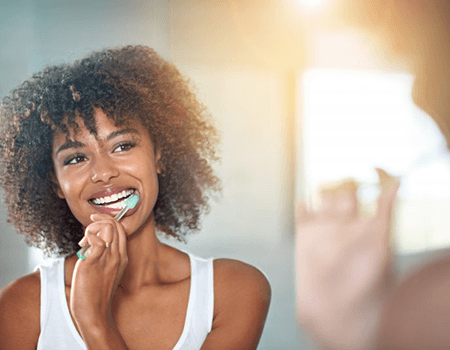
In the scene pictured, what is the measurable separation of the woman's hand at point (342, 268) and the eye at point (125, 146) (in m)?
0.28

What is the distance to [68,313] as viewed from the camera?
0.72 meters

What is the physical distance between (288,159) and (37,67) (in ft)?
1.29

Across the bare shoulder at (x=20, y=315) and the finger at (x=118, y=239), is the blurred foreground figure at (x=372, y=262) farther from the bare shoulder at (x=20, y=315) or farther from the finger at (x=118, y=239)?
the bare shoulder at (x=20, y=315)

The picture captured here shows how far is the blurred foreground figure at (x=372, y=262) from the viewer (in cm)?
82

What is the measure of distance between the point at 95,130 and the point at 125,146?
5 cm

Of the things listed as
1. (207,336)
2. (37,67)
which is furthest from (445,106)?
(37,67)

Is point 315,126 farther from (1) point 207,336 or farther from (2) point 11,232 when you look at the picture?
(2) point 11,232

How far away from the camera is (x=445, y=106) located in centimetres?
86

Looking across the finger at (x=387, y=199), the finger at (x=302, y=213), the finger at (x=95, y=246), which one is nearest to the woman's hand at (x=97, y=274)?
the finger at (x=95, y=246)

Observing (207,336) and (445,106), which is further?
(445,106)

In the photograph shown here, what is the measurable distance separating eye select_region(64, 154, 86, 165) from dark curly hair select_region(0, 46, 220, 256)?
3 cm

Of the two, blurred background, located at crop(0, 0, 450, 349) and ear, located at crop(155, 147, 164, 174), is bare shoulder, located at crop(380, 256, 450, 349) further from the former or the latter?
ear, located at crop(155, 147, 164, 174)

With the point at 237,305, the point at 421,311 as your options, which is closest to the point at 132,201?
the point at 237,305

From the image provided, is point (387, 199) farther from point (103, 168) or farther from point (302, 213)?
point (103, 168)
